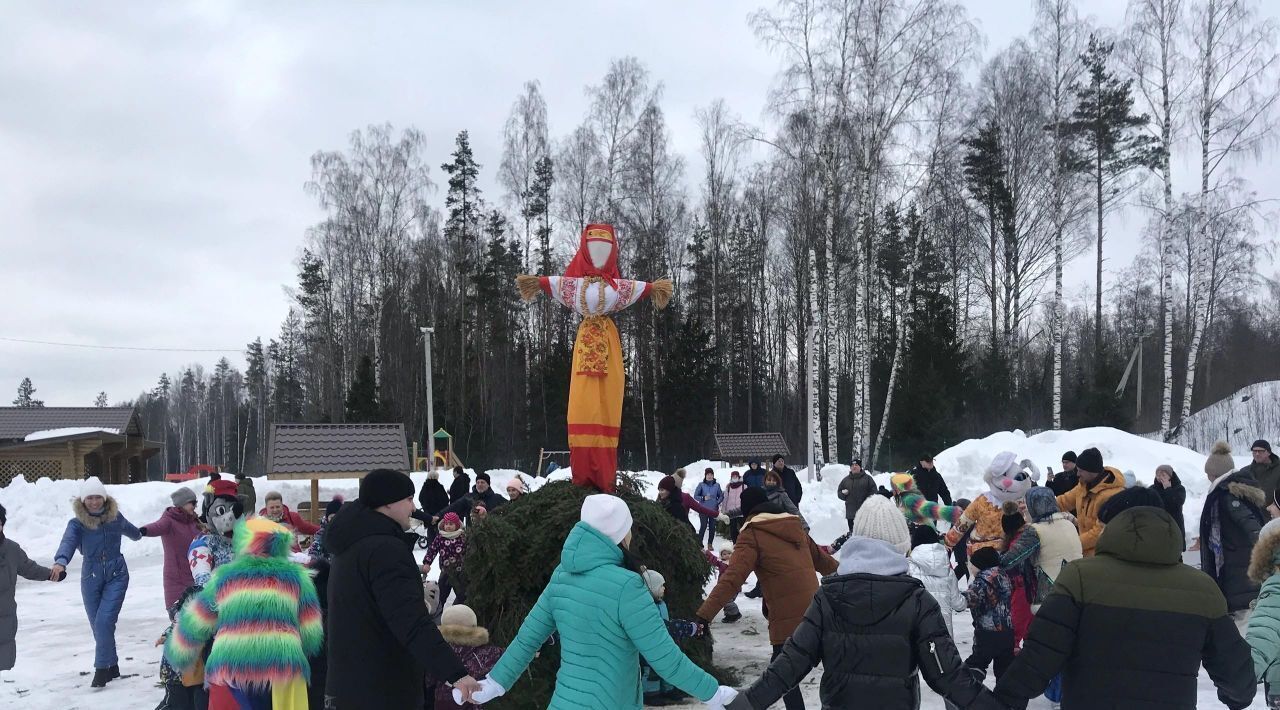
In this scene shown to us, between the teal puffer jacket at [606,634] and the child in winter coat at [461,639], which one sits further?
the child in winter coat at [461,639]

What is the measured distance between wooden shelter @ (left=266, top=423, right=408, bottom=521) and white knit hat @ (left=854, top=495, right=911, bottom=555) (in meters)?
11.8

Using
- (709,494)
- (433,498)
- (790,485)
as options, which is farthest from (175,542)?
(790,485)

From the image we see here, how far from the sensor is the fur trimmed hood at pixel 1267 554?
14.7 ft

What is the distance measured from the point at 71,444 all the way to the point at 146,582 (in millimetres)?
15387

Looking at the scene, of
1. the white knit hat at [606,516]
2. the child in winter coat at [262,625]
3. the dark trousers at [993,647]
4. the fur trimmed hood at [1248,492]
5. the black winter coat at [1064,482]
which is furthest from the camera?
the black winter coat at [1064,482]

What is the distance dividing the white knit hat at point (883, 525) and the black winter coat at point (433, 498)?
10402 mm

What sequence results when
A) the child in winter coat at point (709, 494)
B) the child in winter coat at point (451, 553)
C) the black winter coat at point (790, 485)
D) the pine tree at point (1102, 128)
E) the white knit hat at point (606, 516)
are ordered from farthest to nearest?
the pine tree at point (1102, 128) → the black winter coat at point (790, 485) → the child in winter coat at point (709, 494) → the child in winter coat at point (451, 553) → the white knit hat at point (606, 516)

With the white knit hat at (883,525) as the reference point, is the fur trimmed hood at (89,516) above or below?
below

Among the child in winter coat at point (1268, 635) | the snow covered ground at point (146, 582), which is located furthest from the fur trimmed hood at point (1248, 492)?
the child in winter coat at point (1268, 635)

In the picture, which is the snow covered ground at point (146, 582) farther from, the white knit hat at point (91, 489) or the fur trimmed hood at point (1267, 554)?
the fur trimmed hood at point (1267, 554)

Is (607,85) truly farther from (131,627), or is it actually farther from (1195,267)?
(131,627)

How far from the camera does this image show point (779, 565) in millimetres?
5586

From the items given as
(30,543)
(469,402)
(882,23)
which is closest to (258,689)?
(30,543)

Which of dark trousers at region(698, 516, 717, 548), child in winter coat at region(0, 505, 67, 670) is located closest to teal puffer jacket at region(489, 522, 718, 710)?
child in winter coat at region(0, 505, 67, 670)
